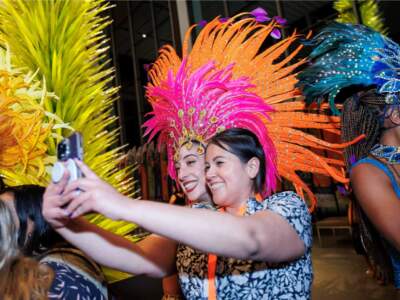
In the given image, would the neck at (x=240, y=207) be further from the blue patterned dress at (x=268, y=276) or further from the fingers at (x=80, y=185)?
the fingers at (x=80, y=185)

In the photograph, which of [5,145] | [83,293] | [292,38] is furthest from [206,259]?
[292,38]

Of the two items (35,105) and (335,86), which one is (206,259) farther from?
(335,86)

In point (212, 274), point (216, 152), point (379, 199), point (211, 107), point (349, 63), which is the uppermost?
point (349, 63)

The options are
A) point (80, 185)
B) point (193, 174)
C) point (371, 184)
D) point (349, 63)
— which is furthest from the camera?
point (349, 63)

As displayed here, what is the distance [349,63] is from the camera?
56.6 inches

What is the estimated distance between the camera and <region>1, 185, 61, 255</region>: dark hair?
1062 millimetres

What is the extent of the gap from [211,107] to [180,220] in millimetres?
824

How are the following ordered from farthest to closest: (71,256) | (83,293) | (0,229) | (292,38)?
(292,38) → (71,256) → (83,293) → (0,229)

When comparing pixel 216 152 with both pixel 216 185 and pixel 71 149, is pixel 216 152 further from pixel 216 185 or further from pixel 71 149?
pixel 71 149

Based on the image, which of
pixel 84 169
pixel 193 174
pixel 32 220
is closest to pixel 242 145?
pixel 193 174

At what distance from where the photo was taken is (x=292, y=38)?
1.56 meters

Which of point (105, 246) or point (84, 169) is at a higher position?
point (84, 169)

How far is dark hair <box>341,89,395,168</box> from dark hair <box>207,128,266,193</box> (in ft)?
1.82

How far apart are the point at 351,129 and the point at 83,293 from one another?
1195 millimetres
